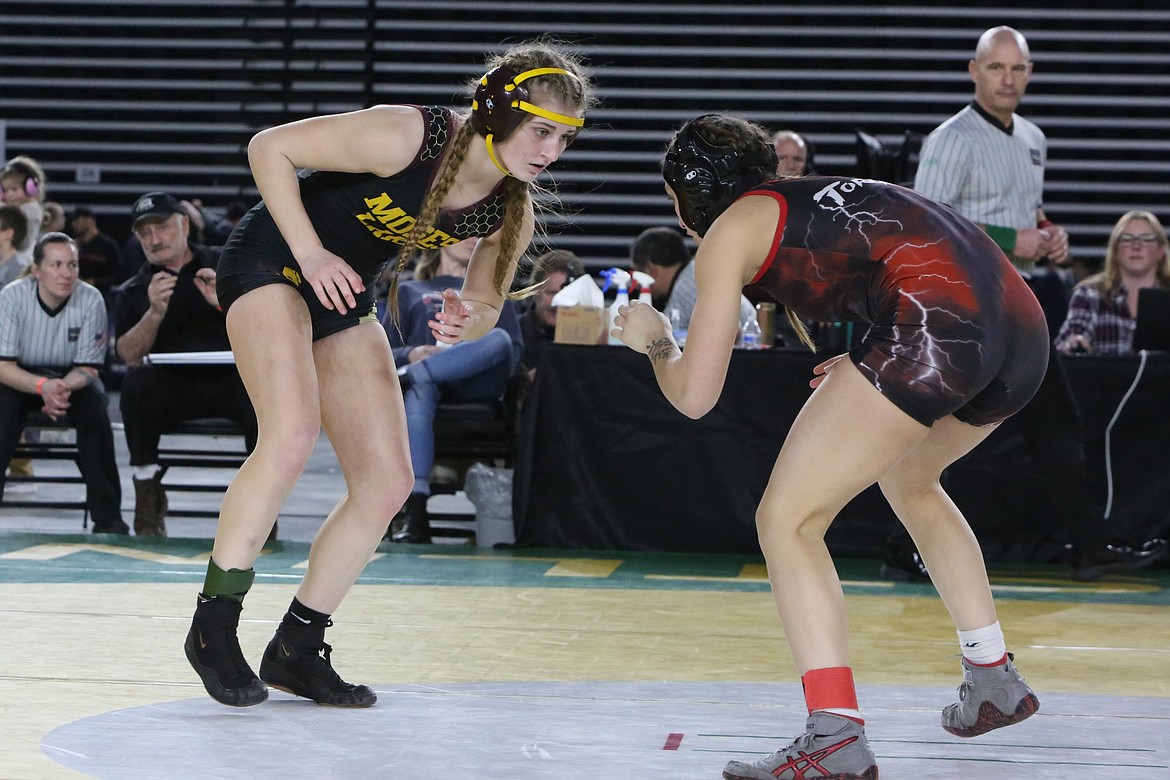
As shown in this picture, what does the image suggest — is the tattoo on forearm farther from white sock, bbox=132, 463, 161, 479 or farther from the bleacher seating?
the bleacher seating

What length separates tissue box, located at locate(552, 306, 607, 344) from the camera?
20.3ft

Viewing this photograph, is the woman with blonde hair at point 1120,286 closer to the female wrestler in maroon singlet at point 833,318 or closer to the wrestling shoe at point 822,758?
the female wrestler in maroon singlet at point 833,318

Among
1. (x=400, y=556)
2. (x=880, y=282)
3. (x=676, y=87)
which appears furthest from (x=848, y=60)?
(x=880, y=282)

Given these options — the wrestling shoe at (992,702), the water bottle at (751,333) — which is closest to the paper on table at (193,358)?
the water bottle at (751,333)

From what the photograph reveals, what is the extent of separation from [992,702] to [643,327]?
1050mm

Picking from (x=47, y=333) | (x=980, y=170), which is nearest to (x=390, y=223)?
(x=980, y=170)

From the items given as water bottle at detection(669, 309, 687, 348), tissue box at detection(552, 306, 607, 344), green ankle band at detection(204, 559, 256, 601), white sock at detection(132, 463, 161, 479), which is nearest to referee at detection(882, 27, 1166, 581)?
water bottle at detection(669, 309, 687, 348)

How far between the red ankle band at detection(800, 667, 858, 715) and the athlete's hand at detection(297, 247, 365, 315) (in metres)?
1.21

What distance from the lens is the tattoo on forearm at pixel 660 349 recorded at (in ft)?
Answer: 9.59

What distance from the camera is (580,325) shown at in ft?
20.3

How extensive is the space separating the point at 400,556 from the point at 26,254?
4.12 meters

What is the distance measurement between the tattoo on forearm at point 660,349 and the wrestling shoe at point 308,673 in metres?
1.04

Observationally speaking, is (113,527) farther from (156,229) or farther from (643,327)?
(643,327)

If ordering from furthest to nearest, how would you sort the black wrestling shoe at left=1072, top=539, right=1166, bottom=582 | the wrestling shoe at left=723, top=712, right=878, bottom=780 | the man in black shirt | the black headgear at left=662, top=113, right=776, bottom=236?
the man in black shirt → the black wrestling shoe at left=1072, top=539, right=1166, bottom=582 → the black headgear at left=662, top=113, right=776, bottom=236 → the wrestling shoe at left=723, top=712, right=878, bottom=780
